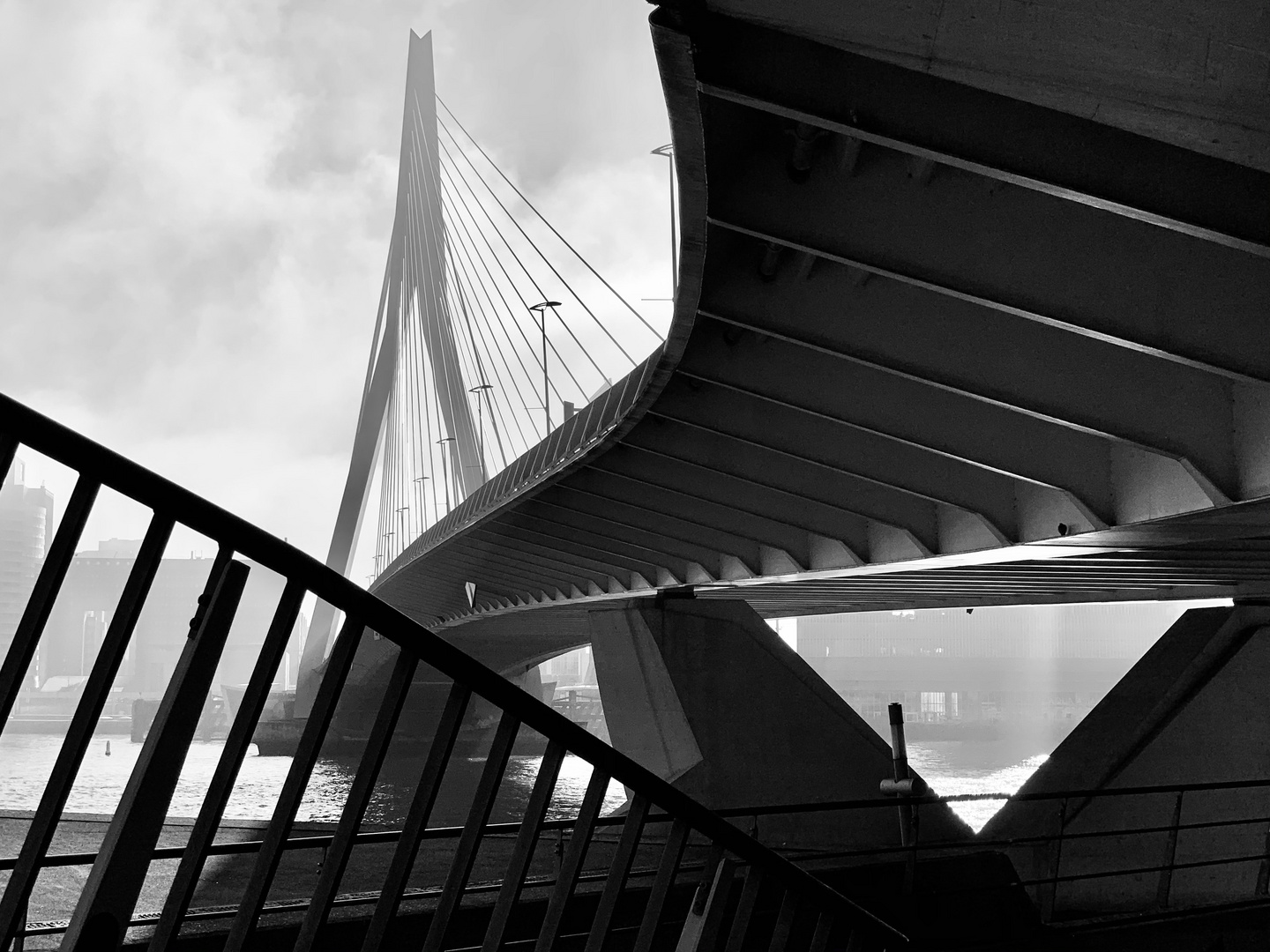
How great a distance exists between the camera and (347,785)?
43469 millimetres

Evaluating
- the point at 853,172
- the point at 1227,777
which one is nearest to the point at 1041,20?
the point at 853,172

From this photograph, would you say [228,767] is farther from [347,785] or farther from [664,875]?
[347,785]

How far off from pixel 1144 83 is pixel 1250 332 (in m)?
2.50

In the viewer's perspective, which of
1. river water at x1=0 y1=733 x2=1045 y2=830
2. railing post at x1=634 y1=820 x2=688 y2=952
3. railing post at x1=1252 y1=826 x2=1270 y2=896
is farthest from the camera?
river water at x1=0 y1=733 x2=1045 y2=830

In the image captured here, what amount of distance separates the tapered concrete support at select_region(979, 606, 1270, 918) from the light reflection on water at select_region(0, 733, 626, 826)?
12193 mm

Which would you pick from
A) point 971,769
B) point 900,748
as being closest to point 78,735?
point 900,748

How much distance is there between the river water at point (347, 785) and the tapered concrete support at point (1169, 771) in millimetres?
9908

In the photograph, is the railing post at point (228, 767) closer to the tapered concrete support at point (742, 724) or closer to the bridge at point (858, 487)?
the bridge at point (858, 487)

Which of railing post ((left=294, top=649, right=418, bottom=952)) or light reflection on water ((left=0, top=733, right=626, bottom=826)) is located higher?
railing post ((left=294, top=649, right=418, bottom=952))

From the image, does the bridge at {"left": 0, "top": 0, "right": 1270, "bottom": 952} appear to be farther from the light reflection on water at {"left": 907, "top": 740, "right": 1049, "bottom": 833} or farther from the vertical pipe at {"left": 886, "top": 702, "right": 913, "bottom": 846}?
the light reflection on water at {"left": 907, "top": 740, "right": 1049, "bottom": 833}

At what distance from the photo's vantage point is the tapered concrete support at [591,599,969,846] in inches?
637

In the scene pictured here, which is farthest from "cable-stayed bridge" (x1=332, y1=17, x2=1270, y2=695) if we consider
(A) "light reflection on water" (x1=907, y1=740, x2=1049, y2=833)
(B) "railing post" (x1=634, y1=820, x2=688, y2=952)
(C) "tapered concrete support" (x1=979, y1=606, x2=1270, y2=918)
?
(A) "light reflection on water" (x1=907, y1=740, x2=1049, y2=833)

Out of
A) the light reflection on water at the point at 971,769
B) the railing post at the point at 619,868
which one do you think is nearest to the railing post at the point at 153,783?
the railing post at the point at 619,868

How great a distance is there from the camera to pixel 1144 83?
3107 mm
